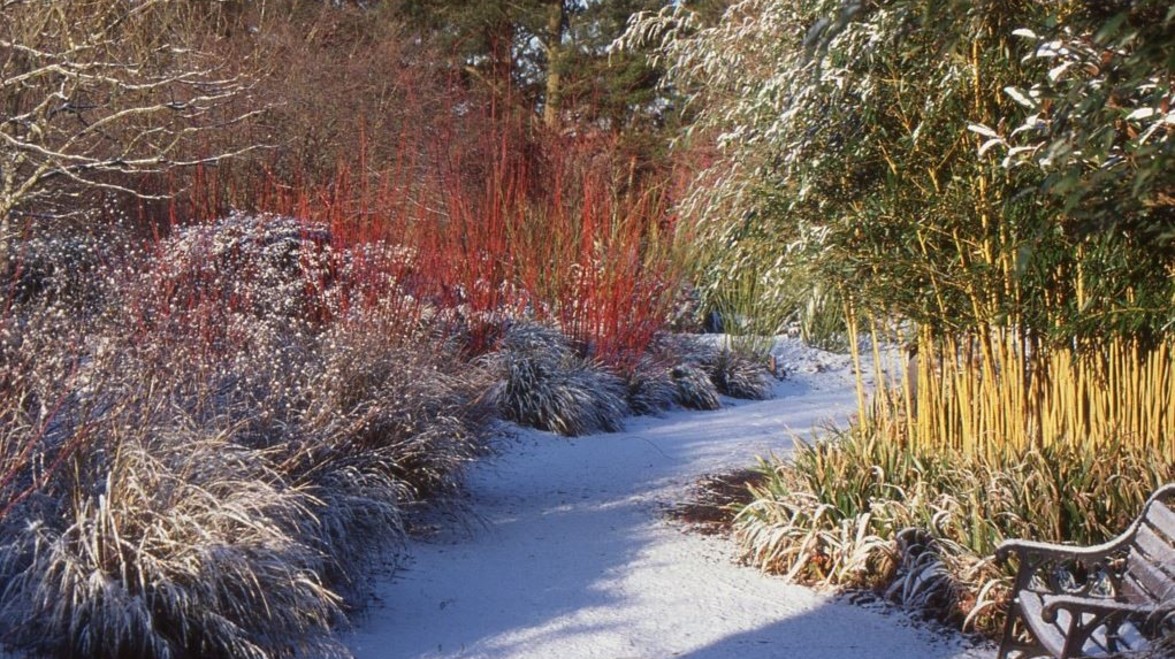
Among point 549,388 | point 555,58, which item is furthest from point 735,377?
point 555,58

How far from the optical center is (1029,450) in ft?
17.9

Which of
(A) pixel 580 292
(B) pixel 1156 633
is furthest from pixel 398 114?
(B) pixel 1156 633

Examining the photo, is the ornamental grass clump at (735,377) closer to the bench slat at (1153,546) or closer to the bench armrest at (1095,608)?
the bench slat at (1153,546)

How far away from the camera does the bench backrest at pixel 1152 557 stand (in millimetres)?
3787

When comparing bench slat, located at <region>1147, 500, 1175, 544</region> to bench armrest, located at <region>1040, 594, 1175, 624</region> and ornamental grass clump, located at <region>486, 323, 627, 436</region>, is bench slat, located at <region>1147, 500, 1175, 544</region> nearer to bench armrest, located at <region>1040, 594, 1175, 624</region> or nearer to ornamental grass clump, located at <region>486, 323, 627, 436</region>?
bench armrest, located at <region>1040, 594, 1175, 624</region>

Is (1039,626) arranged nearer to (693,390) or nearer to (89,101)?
(693,390)

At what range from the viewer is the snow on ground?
15.1 feet

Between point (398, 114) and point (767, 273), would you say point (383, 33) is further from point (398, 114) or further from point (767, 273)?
point (767, 273)

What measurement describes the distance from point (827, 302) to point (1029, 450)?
195 centimetres

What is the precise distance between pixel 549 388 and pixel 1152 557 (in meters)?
5.76

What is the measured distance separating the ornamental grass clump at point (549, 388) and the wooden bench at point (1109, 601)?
5.04 meters

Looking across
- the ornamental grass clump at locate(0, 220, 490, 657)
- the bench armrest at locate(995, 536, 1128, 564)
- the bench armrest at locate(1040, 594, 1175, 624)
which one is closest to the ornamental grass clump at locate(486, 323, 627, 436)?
the ornamental grass clump at locate(0, 220, 490, 657)

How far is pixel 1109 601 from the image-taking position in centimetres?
358

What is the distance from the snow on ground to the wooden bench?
23.7 inches
